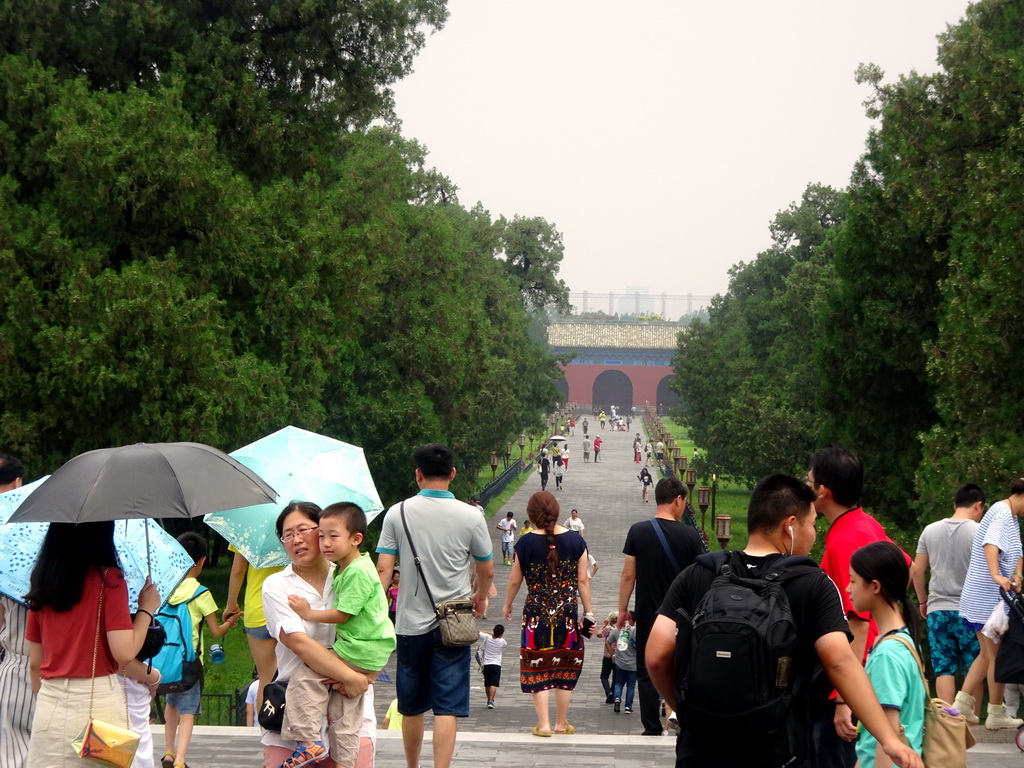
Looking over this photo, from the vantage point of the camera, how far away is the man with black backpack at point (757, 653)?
3391 millimetres

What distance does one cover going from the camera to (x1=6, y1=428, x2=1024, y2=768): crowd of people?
354cm

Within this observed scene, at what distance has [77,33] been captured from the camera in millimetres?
17062

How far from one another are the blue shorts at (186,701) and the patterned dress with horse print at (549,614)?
1.84m

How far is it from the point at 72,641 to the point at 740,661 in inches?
85.3

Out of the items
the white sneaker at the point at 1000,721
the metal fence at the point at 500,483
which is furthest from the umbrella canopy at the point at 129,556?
the metal fence at the point at 500,483

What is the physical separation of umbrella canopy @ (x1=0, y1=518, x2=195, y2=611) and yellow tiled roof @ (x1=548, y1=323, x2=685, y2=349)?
86099 millimetres

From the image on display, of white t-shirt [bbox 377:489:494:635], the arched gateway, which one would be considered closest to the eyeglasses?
white t-shirt [bbox 377:489:494:635]

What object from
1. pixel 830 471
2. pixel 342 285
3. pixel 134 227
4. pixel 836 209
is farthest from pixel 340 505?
pixel 836 209

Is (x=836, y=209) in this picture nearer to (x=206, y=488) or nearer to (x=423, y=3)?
(x=423, y=3)

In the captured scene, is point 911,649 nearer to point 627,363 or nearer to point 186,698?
point 186,698

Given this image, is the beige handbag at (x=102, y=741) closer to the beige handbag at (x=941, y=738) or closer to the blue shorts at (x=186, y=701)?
the blue shorts at (x=186, y=701)

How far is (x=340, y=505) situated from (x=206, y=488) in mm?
538

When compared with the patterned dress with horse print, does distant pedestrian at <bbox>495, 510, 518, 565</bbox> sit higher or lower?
lower

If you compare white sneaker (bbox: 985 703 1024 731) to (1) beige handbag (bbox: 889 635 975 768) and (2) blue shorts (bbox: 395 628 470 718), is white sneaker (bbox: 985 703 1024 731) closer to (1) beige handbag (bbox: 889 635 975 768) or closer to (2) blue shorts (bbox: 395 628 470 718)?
(2) blue shorts (bbox: 395 628 470 718)
